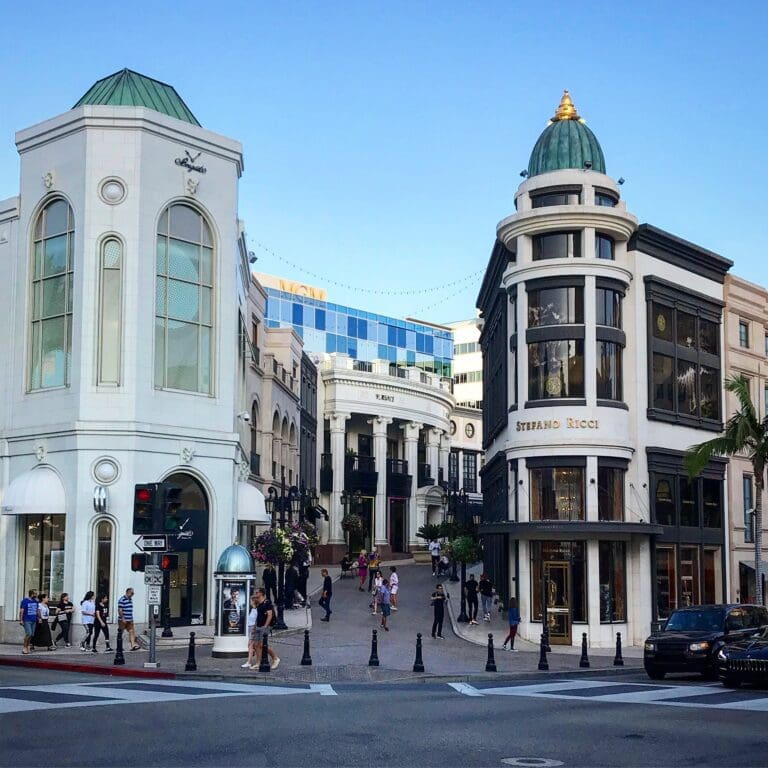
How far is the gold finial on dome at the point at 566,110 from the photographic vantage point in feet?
132

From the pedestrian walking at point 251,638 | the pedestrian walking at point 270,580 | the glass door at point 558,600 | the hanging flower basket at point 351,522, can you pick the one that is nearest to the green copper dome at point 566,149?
the glass door at point 558,600

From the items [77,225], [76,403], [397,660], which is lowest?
[397,660]

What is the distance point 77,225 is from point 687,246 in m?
20.5

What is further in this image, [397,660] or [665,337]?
[665,337]

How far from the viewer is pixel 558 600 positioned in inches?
1405

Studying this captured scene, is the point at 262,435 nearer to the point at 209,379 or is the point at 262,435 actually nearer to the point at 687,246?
the point at 209,379

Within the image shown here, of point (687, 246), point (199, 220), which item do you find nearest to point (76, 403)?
point (199, 220)

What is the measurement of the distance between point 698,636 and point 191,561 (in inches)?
648

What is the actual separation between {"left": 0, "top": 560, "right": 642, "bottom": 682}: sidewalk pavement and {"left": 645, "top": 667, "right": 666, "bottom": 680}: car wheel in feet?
6.75

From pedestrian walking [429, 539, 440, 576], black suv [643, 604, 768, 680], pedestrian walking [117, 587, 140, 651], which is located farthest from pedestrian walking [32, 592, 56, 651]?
pedestrian walking [429, 539, 440, 576]

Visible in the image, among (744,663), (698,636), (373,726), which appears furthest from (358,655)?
(373,726)

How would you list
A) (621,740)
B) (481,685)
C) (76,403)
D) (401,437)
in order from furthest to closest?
(401,437) < (76,403) < (481,685) < (621,740)

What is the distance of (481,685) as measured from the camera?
75.6 ft

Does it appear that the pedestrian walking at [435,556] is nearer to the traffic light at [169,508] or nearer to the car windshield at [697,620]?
the car windshield at [697,620]
